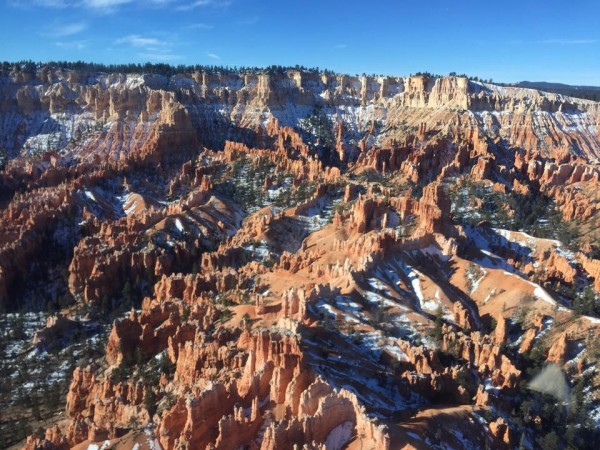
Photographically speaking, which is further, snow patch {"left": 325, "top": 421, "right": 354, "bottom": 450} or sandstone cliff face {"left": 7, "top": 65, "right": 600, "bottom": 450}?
sandstone cliff face {"left": 7, "top": 65, "right": 600, "bottom": 450}

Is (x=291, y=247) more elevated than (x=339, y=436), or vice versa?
(x=339, y=436)

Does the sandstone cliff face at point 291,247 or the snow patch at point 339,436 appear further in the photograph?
the sandstone cliff face at point 291,247

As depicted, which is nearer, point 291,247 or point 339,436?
point 339,436

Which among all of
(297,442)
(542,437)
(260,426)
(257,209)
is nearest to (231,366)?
(260,426)

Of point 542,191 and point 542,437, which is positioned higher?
point 542,191

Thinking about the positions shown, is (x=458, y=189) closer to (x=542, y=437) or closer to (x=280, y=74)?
(x=542, y=437)

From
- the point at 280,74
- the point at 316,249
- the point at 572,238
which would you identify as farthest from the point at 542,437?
the point at 280,74

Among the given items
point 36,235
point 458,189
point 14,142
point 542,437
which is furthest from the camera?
point 14,142

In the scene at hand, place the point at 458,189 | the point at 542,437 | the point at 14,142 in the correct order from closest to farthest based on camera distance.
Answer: the point at 542,437 < the point at 458,189 < the point at 14,142

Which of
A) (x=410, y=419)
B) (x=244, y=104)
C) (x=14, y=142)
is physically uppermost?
(x=244, y=104)

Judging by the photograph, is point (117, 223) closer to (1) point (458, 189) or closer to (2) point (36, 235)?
(2) point (36, 235)

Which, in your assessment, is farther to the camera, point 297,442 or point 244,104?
point 244,104
